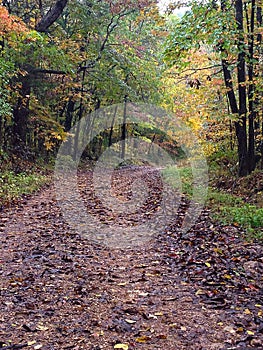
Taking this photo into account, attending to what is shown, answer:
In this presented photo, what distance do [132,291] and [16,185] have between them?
7419 millimetres

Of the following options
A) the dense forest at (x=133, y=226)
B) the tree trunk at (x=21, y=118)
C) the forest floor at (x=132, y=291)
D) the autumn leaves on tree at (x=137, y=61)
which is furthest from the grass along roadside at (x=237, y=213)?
the tree trunk at (x=21, y=118)

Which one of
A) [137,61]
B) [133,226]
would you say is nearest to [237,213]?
[133,226]

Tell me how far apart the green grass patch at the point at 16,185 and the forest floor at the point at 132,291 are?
2.43m

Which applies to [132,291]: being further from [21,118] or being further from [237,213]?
[21,118]

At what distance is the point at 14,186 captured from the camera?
10.5 metres

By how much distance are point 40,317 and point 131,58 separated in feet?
54.1

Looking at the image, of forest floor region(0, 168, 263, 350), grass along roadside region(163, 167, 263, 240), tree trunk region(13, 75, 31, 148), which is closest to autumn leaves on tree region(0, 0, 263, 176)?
tree trunk region(13, 75, 31, 148)

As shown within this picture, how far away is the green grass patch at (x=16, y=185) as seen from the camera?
940 centimetres

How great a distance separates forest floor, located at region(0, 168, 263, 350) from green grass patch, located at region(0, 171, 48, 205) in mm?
2432

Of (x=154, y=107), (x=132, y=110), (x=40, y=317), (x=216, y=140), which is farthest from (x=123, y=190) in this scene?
(x=154, y=107)

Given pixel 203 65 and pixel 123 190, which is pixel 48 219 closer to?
pixel 123 190

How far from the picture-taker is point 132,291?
4.44 metres

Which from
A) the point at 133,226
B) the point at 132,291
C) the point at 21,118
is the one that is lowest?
the point at 132,291

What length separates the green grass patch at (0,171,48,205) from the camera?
30.8 ft
